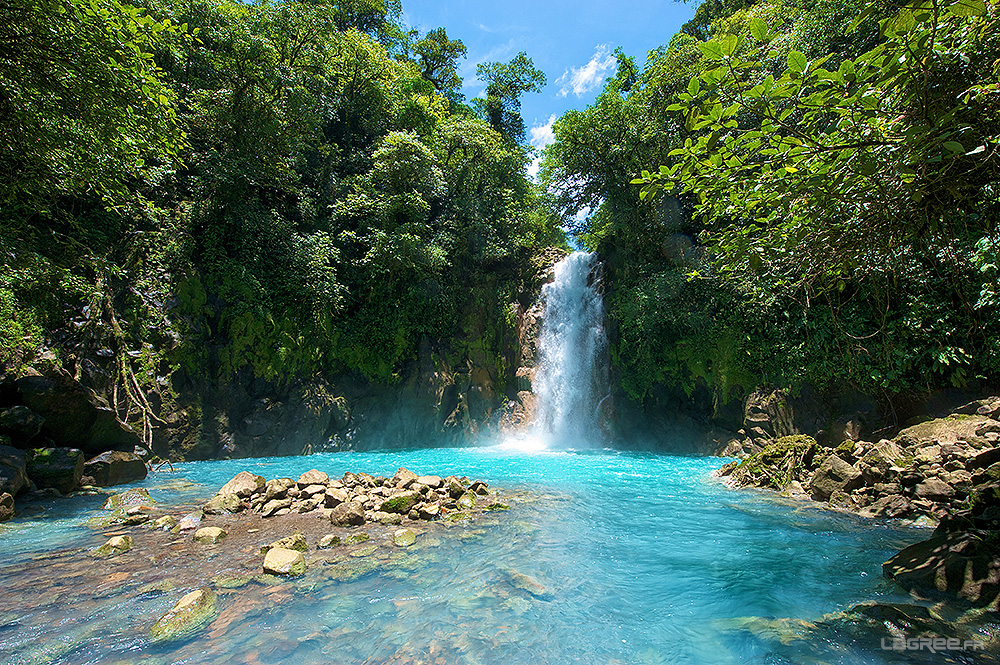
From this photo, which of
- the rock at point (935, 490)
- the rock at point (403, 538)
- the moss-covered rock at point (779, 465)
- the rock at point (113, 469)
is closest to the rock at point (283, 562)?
the rock at point (403, 538)

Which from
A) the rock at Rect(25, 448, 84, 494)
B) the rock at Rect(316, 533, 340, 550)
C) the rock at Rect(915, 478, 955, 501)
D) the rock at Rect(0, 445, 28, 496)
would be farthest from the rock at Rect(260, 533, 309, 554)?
the rock at Rect(915, 478, 955, 501)

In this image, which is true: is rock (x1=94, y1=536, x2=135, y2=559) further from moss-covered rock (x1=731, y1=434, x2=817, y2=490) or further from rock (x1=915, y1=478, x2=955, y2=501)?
rock (x1=915, y1=478, x2=955, y2=501)

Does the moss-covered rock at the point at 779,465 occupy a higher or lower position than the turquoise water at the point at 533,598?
higher

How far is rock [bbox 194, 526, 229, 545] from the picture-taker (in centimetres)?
537

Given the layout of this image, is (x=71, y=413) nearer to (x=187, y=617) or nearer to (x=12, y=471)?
(x=12, y=471)

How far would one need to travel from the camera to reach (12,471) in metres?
6.45

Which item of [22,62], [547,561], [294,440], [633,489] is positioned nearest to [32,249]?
[22,62]

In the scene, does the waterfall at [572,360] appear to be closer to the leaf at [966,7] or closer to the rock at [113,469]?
the rock at [113,469]

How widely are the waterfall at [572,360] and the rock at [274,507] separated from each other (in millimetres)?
12093

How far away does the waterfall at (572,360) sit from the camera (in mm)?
17750

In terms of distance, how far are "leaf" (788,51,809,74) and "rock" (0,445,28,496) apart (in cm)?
994

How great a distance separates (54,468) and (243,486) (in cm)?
320
